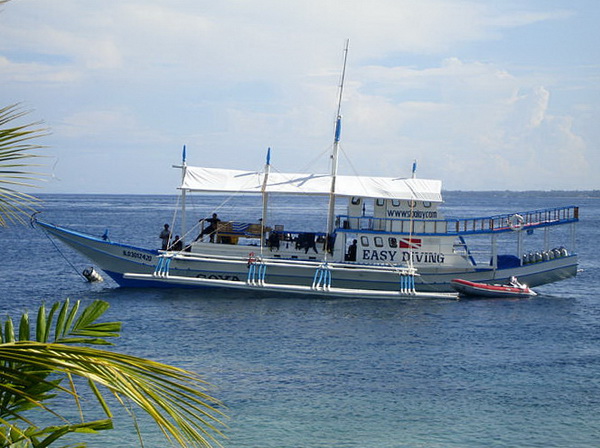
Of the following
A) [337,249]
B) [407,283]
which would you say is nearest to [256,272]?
[337,249]

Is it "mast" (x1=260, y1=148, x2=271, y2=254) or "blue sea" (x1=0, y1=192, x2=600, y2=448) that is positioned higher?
"mast" (x1=260, y1=148, x2=271, y2=254)

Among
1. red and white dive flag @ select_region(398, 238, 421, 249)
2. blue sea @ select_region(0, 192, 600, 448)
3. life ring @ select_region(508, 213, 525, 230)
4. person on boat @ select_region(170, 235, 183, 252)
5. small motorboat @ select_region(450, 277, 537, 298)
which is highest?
life ring @ select_region(508, 213, 525, 230)

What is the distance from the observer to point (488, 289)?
1242 inches

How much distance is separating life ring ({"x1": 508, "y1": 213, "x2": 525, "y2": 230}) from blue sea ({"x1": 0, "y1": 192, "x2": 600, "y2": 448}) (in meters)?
3.24

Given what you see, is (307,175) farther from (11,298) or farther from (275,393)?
(275,393)

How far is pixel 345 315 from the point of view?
2747 centimetres

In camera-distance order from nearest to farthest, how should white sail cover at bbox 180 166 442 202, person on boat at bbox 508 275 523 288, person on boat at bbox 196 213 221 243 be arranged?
white sail cover at bbox 180 166 442 202 < person on boat at bbox 196 213 221 243 < person on boat at bbox 508 275 523 288

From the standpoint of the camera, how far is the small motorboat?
103 feet

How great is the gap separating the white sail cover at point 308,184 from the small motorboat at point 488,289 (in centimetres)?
384

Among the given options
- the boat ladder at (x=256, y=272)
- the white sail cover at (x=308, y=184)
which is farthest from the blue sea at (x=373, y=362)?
the white sail cover at (x=308, y=184)

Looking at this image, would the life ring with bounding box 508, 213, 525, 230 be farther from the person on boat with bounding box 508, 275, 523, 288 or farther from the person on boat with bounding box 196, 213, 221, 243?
the person on boat with bounding box 196, 213, 221, 243

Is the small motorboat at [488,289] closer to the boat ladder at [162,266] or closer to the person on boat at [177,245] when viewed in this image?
the person on boat at [177,245]

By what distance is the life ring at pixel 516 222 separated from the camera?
31969 millimetres

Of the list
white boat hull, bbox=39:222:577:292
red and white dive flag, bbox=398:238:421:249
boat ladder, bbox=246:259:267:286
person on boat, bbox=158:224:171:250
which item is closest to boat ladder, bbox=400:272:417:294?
white boat hull, bbox=39:222:577:292
